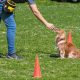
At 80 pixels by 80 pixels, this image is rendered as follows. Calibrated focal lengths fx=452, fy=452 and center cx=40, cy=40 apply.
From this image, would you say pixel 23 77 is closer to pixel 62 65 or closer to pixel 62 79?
pixel 62 79

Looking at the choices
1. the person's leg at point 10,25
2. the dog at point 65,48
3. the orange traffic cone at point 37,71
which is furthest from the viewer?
the dog at point 65,48

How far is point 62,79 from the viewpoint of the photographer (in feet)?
26.4

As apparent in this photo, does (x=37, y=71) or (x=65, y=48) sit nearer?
(x=37, y=71)

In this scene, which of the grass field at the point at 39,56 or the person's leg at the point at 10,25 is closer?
the grass field at the point at 39,56

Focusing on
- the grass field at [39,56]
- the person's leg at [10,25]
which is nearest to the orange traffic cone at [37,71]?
the grass field at [39,56]

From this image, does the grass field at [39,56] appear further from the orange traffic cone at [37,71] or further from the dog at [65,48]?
the dog at [65,48]

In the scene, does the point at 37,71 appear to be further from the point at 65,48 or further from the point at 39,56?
the point at 39,56

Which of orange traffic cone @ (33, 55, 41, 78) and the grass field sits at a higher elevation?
orange traffic cone @ (33, 55, 41, 78)

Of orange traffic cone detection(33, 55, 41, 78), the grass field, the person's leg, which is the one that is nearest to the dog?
the grass field

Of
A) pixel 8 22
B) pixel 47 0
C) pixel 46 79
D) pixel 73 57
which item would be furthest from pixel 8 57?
pixel 47 0

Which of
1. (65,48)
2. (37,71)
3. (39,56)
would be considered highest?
(37,71)

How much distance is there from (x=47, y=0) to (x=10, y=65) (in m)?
21.7

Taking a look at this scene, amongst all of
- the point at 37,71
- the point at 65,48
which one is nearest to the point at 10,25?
the point at 65,48

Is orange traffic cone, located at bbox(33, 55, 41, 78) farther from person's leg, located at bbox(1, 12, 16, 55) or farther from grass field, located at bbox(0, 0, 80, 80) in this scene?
person's leg, located at bbox(1, 12, 16, 55)
